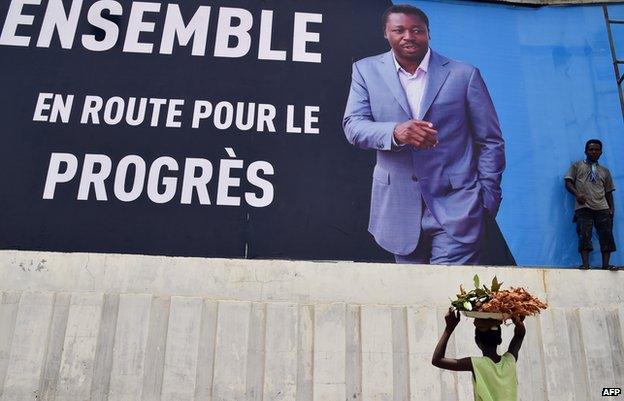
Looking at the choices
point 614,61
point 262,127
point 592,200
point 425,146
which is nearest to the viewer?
point 592,200

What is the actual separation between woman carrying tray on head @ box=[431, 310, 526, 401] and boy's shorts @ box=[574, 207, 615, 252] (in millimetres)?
4816

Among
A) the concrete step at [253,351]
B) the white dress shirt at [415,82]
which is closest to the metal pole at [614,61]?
the white dress shirt at [415,82]

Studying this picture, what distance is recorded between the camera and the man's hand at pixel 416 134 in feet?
28.6

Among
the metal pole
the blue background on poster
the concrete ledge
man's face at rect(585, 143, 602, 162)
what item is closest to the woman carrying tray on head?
the concrete ledge

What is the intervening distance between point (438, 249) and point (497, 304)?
4.40 meters

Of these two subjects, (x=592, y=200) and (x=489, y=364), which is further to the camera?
(x=592, y=200)

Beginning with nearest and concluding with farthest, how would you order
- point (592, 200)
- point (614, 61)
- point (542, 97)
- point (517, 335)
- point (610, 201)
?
point (517, 335), point (592, 200), point (610, 201), point (542, 97), point (614, 61)

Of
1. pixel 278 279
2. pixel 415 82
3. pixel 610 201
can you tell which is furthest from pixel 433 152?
pixel 278 279

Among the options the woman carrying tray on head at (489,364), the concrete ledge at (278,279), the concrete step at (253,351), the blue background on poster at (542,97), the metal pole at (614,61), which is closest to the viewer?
the woman carrying tray on head at (489,364)

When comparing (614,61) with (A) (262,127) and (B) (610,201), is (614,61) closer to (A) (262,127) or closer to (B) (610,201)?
(B) (610,201)

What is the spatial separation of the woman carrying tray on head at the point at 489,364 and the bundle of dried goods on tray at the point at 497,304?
0.05 meters

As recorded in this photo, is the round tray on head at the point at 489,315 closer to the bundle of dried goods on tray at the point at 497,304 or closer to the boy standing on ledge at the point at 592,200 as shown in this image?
the bundle of dried goods on tray at the point at 497,304

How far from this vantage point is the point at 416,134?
8.75 meters

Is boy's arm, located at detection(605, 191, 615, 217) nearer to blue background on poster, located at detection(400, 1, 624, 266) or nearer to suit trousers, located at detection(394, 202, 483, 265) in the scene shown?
blue background on poster, located at detection(400, 1, 624, 266)
